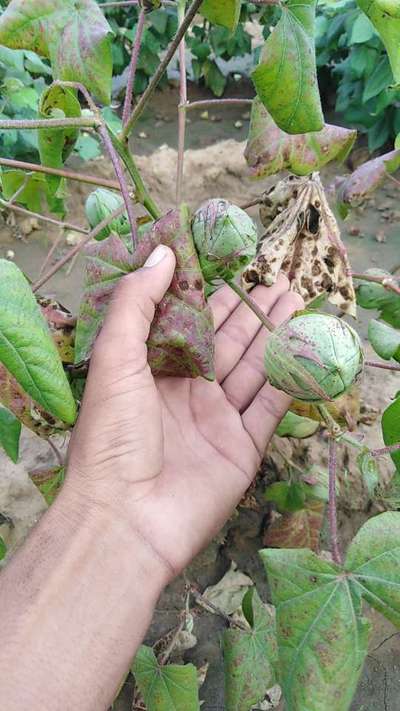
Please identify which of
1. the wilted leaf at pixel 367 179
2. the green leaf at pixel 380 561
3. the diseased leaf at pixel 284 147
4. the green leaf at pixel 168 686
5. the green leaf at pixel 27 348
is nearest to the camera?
the green leaf at pixel 27 348

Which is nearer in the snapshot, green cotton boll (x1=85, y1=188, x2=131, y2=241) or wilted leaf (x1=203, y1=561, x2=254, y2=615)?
green cotton boll (x1=85, y1=188, x2=131, y2=241)

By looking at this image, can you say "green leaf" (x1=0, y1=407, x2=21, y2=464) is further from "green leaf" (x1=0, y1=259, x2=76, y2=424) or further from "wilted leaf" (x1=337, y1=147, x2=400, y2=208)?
"wilted leaf" (x1=337, y1=147, x2=400, y2=208)

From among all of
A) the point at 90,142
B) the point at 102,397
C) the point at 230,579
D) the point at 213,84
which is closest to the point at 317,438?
the point at 230,579

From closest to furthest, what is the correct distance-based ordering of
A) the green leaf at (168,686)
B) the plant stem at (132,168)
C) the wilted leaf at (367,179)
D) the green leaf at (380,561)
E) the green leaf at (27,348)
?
the green leaf at (27,348), the green leaf at (380,561), the plant stem at (132,168), the green leaf at (168,686), the wilted leaf at (367,179)

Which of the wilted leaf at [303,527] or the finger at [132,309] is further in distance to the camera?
the wilted leaf at [303,527]

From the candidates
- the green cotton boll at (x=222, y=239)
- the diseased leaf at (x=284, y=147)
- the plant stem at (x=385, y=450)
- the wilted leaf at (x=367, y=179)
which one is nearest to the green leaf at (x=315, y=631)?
the plant stem at (x=385, y=450)

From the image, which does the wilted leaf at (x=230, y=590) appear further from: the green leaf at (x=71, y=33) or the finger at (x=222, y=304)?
the green leaf at (x=71, y=33)

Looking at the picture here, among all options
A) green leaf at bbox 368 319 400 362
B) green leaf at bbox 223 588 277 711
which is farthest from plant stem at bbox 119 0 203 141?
green leaf at bbox 223 588 277 711
